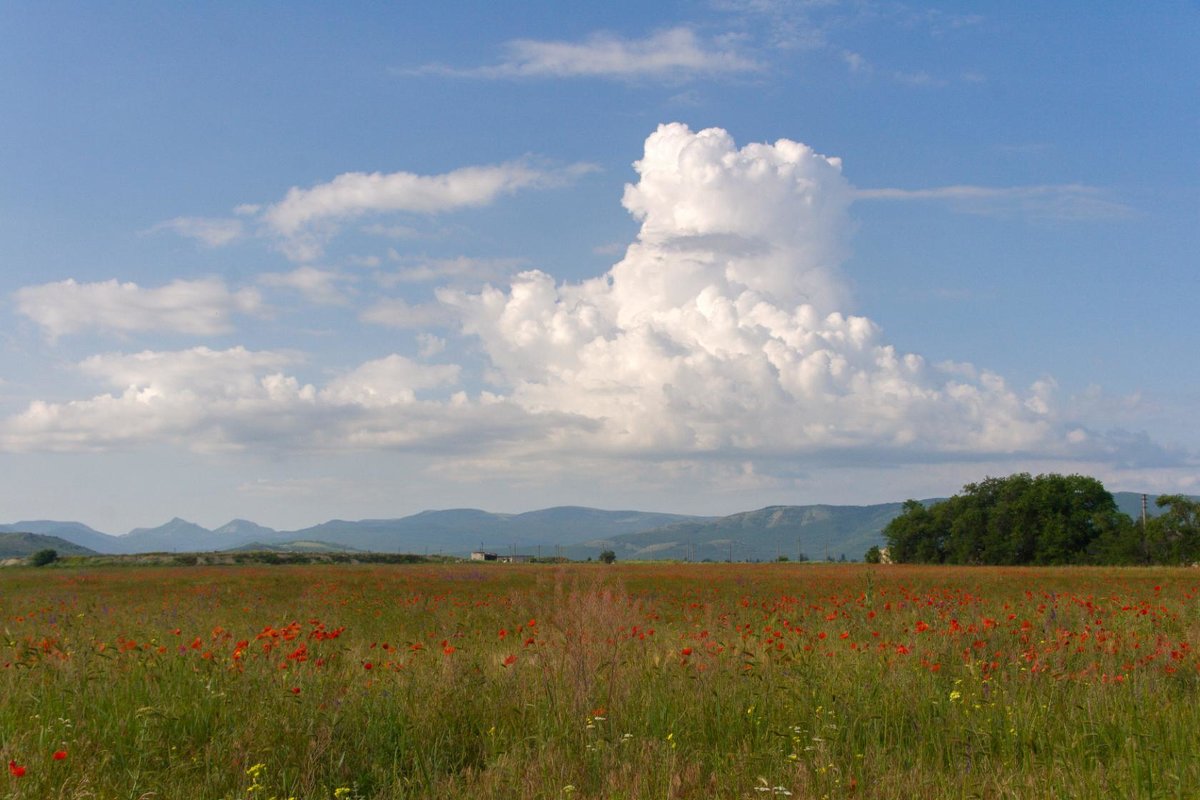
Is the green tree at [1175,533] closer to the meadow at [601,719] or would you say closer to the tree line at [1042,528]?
the tree line at [1042,528]

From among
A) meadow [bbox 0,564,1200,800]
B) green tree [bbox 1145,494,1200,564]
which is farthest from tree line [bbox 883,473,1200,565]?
meadow [bbox 0,564,1200,800]

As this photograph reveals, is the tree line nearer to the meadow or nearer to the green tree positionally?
the green tree

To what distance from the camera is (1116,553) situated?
250 feet

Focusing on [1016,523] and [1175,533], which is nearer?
[1175,533]

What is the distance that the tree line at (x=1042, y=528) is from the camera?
2901 inches

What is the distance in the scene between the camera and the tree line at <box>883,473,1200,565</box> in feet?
242

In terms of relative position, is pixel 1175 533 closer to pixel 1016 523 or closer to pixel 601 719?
pixel 1016 523

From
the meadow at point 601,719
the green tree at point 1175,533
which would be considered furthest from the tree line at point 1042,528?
the meadow at point 601,719

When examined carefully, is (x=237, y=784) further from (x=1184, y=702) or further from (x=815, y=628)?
(x=815, y=628)

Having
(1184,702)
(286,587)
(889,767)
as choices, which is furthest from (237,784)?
(286,587)

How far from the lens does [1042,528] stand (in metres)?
83.8

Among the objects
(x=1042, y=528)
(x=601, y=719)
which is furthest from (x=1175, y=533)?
(x=601, y=719)

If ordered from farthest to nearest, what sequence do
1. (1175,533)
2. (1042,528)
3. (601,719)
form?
(1042,528) → (1175,533) → (601,719)

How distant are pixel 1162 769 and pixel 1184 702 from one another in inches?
83.3
